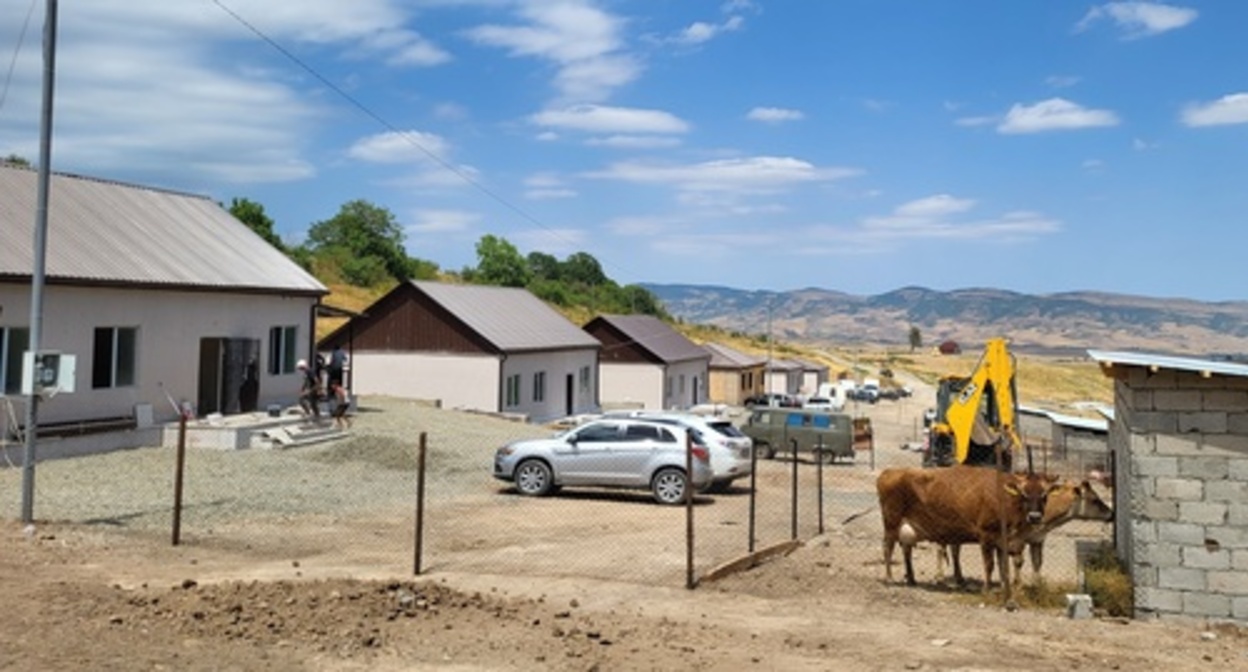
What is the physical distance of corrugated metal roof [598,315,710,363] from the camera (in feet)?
184

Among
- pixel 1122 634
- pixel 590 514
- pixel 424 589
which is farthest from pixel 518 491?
pixel 1122 634

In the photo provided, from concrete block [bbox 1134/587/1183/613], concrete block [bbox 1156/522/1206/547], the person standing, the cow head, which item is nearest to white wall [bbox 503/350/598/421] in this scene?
the person standing

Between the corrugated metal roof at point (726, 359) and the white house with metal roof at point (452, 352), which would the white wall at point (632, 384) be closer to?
the white house with metal roof at point (452, 352)

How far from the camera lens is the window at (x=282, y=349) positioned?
104 feet

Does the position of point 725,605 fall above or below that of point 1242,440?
below

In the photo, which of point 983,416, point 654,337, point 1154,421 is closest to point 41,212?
point 1154,421

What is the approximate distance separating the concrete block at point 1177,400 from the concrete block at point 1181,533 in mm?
1350

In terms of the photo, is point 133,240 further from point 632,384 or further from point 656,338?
point 656,338

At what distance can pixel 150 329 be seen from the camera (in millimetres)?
26578

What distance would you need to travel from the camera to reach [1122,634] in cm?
1146

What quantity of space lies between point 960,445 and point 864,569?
13.3 metres

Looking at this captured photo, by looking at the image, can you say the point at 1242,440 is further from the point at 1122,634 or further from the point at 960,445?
the point at 960,445

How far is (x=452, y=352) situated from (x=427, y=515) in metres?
22.1

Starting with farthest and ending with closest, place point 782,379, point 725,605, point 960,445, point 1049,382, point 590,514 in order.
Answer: point 1049,382, point 782,379, point 960,445, point 590,514, point 725,605
